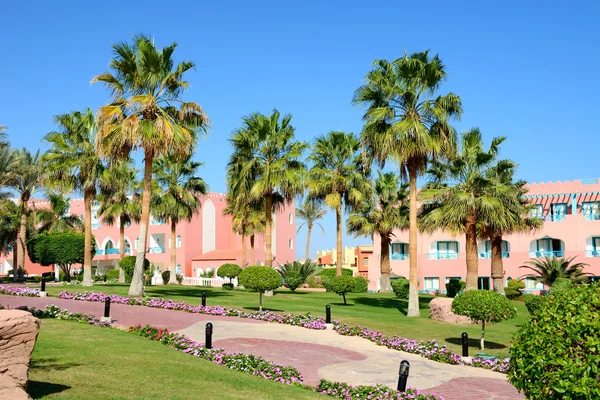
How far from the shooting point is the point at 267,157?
Answer: 35312mm

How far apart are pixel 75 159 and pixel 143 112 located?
9.48 m

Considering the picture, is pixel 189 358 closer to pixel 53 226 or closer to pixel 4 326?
pixel 4 326

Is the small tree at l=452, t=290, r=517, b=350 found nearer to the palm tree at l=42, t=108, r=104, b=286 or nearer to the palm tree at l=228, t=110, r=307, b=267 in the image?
the palm tree at l=228, t=110, r=307, b=267

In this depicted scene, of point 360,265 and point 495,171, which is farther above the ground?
point 495,171

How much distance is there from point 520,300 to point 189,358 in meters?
32.6

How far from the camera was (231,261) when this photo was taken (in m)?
62.7

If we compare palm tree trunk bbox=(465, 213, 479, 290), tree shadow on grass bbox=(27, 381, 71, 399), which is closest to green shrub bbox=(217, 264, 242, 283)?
palm tree trunk bbox=(465, 213, 479, 290)

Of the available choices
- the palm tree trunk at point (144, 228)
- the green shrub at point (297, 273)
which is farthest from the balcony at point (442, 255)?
the palm tree trunk at point (144, 228)

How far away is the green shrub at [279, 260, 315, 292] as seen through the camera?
4506 centimetres

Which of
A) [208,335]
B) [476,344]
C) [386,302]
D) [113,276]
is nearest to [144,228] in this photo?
[208,335]

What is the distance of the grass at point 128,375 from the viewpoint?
1043 centimetres

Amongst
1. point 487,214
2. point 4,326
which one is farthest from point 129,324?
point 487,214

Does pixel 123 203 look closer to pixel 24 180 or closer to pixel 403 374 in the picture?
pixel 24 180

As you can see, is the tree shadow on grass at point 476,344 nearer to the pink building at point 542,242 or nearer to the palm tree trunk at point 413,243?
the palm tree trunk at point 413,243
